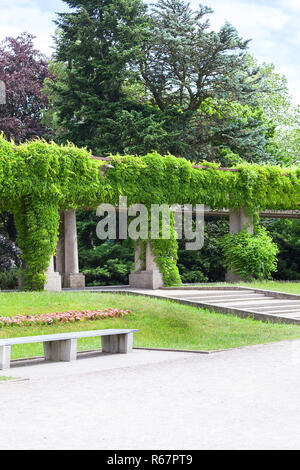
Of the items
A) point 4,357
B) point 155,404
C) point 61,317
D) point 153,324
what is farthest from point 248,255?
point 155,404

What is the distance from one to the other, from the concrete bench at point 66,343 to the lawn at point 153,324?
0.86 m

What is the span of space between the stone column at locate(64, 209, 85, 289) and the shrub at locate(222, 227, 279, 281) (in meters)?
6.80

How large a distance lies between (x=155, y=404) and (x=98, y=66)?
1090 inches

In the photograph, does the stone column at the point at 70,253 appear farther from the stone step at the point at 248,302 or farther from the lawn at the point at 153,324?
the stone step at the point at 248,302

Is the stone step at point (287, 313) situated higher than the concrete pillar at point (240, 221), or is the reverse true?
the concrete pillar at point (240, 221)

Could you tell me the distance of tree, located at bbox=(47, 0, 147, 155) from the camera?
32.0 metres

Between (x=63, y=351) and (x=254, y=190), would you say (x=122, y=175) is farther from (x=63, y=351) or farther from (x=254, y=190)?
(x=63, y=351)

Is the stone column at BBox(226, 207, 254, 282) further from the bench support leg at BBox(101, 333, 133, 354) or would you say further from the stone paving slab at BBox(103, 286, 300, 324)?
the bench support leg at BBox(101, 333, 133, 354)

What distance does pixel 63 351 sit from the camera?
1116 cm

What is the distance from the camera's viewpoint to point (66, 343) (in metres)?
11.2

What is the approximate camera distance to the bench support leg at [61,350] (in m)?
11.1

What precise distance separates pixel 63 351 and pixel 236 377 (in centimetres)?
372

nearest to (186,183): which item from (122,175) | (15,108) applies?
(122,175)

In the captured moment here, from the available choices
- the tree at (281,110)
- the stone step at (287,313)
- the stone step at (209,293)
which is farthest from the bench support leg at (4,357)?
the tree at (281,110)
